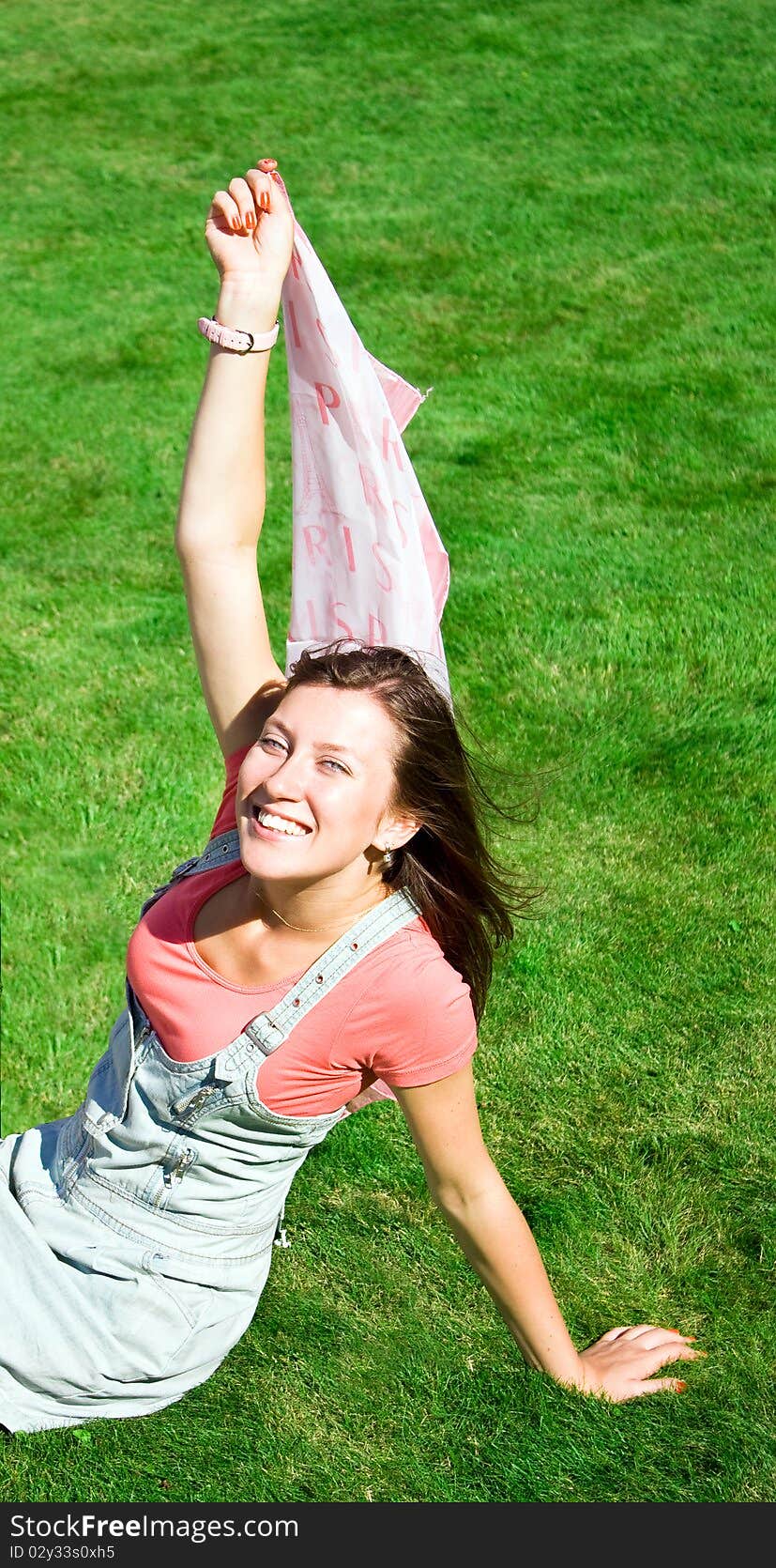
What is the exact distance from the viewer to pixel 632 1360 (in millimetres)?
3199

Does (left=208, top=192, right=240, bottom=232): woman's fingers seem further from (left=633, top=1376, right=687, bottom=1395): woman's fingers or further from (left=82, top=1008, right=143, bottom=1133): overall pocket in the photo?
(left=633, top=1376, right=687, bottom=1395): woman's fingers

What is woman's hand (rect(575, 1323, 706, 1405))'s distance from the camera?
3109mm

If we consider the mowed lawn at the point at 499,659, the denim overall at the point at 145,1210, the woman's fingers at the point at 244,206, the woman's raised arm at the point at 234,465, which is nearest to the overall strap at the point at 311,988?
the denim overall at the point at 145,1210

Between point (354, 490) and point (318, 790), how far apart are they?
70 cm

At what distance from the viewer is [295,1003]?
8.37 feet

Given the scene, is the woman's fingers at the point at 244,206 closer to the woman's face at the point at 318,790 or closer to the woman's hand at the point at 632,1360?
the woman's face at the point at 318,790

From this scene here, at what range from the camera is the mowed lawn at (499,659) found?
3188mm

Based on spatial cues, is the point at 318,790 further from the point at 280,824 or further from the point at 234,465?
the point at 234,465

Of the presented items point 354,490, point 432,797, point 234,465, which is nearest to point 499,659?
point 354,490

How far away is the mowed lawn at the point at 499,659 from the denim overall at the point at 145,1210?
41 centimetres

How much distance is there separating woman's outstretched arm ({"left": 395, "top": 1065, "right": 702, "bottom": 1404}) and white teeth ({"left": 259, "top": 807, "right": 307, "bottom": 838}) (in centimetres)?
48
